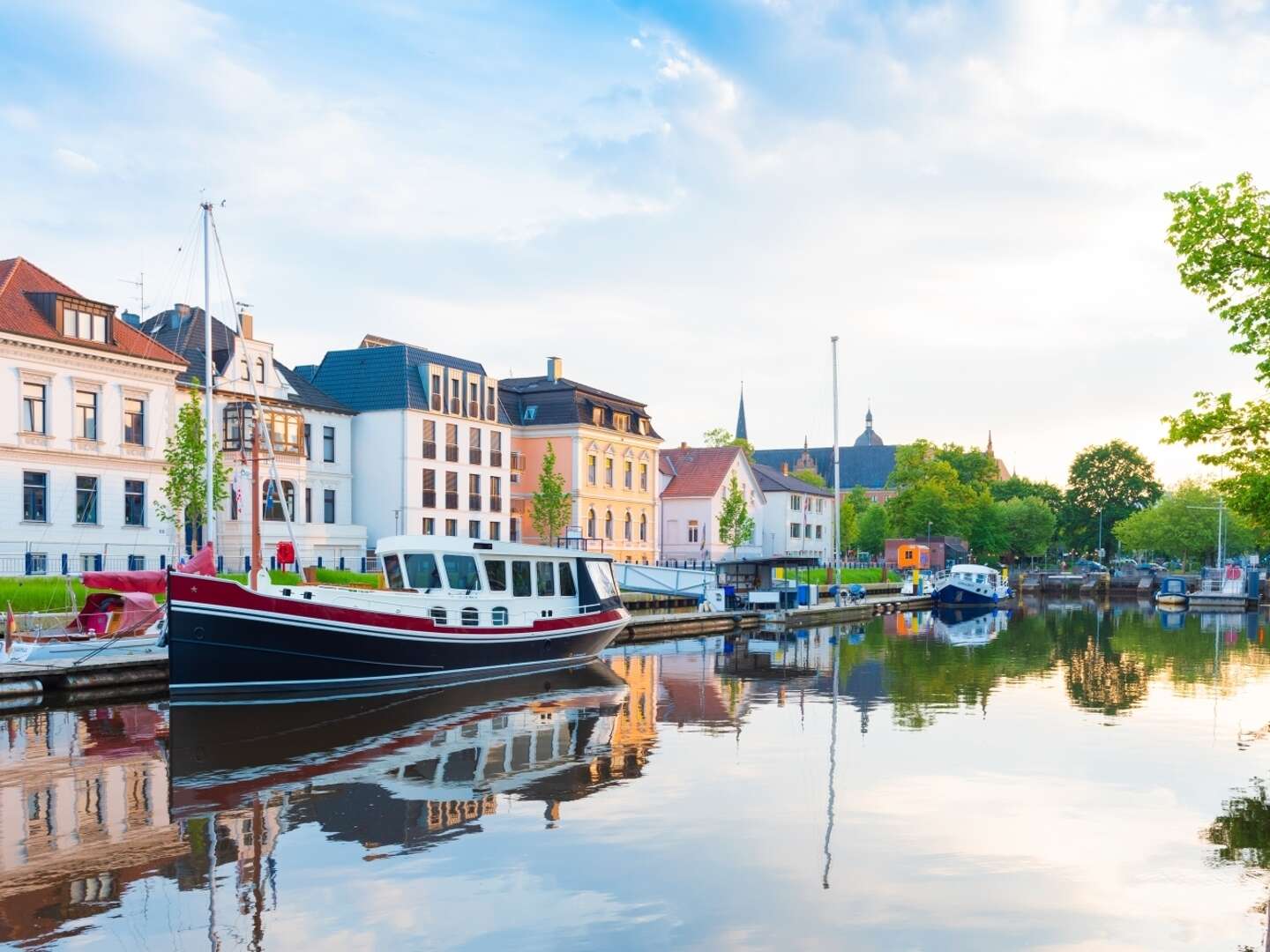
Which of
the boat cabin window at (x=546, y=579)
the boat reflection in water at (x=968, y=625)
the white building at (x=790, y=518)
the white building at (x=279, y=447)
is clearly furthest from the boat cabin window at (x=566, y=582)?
the white building at (x=790, y=518)

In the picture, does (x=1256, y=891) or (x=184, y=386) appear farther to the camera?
(x=184, y=386)

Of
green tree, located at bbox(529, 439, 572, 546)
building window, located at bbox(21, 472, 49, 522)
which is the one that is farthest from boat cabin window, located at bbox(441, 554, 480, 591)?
green tree, located at bbox(529, 439, 572, 546)

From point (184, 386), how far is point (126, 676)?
24.4 meters

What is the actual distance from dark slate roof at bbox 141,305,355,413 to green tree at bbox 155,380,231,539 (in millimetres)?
5021

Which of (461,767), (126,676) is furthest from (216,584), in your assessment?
(461,767)

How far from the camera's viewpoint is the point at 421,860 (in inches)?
566

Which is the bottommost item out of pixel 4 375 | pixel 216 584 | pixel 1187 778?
pixel 1187 778

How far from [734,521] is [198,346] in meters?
→ 45.1

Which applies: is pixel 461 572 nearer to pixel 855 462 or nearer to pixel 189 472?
pixel 189 472

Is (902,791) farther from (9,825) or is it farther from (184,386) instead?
(184,386)

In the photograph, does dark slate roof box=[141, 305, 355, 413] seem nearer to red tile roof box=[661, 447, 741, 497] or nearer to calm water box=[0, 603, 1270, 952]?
calm water box=[0, 603, 1270, 952]

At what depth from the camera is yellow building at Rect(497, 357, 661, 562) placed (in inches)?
2933

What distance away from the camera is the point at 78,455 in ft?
149

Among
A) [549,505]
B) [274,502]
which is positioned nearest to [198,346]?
[274,502]
